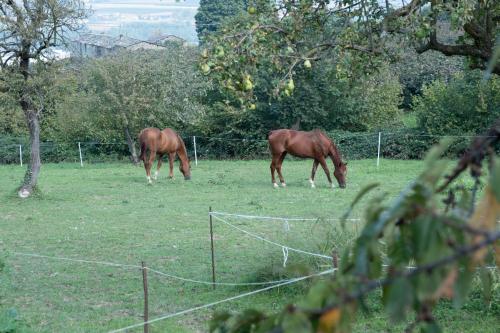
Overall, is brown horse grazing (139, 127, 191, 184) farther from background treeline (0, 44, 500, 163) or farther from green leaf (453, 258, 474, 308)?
green leaf (453, 258, 474, 308)

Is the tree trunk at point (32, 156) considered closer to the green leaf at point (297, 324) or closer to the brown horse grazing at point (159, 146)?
the brown horse grazing at point (159, 146)

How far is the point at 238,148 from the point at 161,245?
18.2 m

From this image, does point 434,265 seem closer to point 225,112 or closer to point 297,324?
point 297,324

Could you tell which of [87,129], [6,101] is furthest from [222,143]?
[6,101]

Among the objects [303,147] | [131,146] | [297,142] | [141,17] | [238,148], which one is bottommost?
[238,148]

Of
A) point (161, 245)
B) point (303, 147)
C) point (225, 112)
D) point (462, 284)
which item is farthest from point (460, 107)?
point (462, 284)

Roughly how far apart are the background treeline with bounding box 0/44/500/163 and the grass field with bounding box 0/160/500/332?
191 inches

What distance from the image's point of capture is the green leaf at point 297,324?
3.44 ft

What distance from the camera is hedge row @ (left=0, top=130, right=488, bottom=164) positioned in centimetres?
2573

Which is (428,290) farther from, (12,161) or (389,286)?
(12,161)

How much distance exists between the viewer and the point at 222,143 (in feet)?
95.6

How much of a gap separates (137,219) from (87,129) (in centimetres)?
1625

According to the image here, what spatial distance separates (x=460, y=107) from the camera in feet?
82.9

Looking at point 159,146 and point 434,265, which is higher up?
point 434,265
